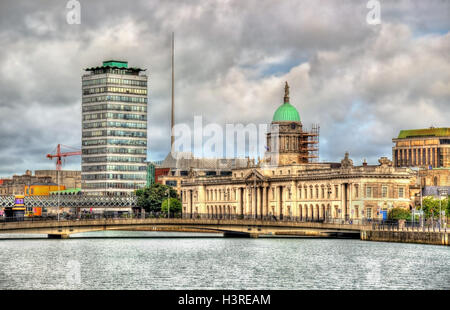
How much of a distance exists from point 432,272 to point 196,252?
43.1 meters

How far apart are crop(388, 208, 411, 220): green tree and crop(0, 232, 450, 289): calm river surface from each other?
94.5ft

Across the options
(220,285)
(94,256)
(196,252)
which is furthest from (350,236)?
(220,285)

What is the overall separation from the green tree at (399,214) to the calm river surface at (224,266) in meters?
28.8

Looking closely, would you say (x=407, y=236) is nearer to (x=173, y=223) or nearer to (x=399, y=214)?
(x=399, y=214)

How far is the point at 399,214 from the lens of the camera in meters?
191

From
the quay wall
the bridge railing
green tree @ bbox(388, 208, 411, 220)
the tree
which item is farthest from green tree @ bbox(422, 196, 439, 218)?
the quay wall

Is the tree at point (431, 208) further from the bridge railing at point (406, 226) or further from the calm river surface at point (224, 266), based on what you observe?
the calm river surface at point (224, 266)

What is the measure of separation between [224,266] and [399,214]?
266 ft

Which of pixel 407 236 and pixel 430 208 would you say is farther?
pixel 430 208

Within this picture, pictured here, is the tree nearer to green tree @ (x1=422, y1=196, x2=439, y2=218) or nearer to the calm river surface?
green tree @ (x1=422, y1=196, x2=439, y2=218)

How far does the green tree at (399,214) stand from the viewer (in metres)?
188

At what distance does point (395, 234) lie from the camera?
520 feet

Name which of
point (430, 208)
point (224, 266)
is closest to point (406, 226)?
point (430, 208)
